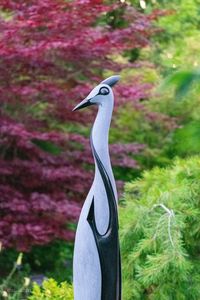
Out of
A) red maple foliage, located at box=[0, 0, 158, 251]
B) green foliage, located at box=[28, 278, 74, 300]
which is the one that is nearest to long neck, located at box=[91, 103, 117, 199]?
green foliage, located at box=[28, 278, 74, 300]

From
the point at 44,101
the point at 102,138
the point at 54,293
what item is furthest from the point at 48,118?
the point at 102,138

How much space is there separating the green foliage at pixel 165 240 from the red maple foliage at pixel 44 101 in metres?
2.47

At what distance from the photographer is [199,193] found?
3885mm

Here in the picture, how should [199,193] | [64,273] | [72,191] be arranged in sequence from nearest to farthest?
[199,193]
[72,191]
[64,273]

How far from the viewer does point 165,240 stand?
3.55 meters

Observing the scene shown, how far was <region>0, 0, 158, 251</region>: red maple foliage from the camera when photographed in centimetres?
638

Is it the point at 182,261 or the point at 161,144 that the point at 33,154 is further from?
the point at 182,261

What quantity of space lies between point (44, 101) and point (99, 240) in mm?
3617

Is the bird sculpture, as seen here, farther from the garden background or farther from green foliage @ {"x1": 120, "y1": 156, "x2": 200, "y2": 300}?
the garden background

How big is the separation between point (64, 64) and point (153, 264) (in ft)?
11.8

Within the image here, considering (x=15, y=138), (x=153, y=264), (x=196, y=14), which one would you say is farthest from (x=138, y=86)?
(x=196, y=14)

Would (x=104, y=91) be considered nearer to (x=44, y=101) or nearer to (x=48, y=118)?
(x=44, y=101)

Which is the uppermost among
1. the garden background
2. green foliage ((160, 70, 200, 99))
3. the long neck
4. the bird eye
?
green foliage ((160, 70, 200, 99))

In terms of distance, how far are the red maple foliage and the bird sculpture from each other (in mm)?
2984
